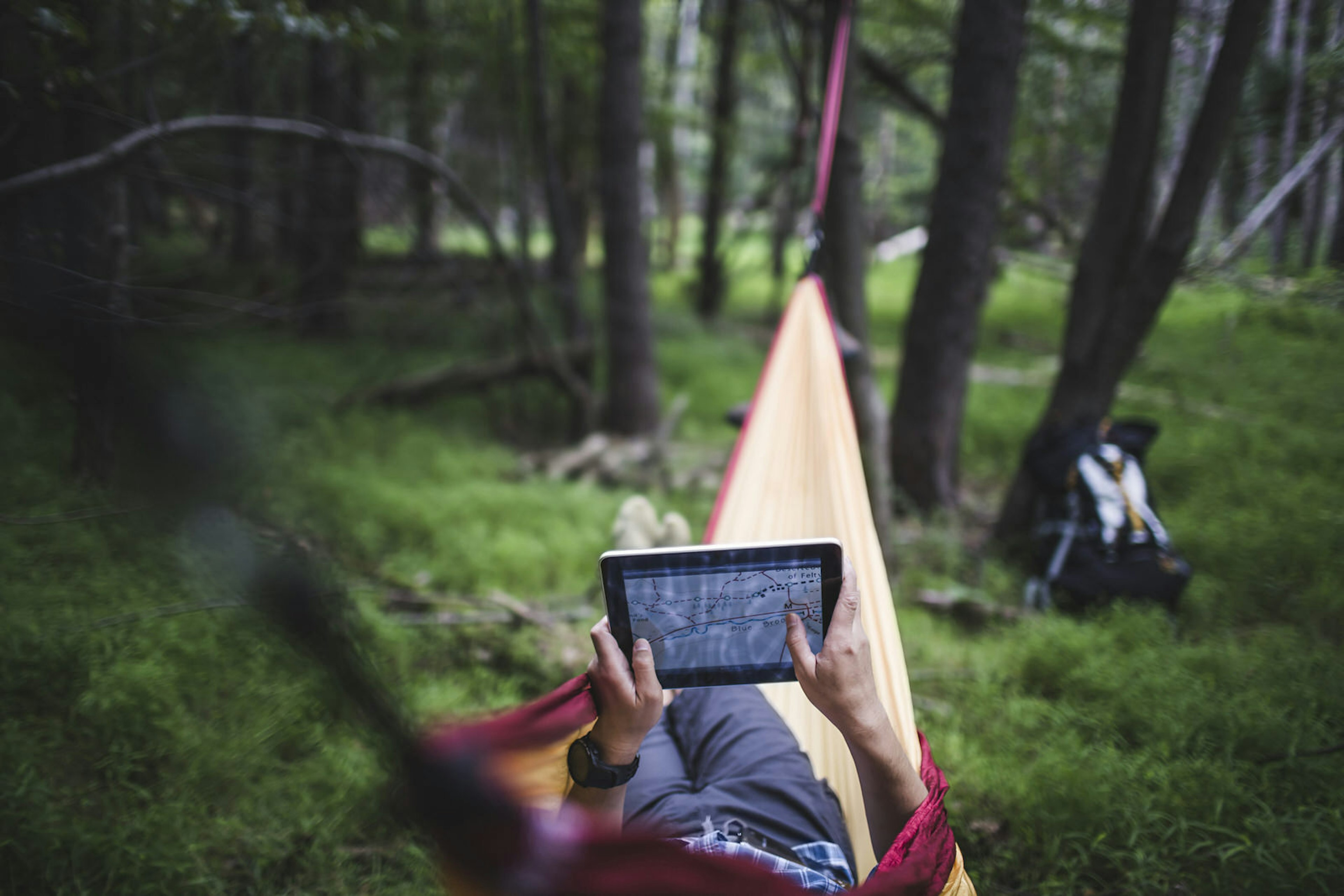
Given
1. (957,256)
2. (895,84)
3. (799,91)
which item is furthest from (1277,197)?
(799,91)

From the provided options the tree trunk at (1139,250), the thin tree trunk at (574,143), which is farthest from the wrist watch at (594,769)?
the thin tree trunk at (574,143)

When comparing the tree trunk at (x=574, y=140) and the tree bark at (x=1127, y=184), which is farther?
the tree trunk at (x=574, y=140)

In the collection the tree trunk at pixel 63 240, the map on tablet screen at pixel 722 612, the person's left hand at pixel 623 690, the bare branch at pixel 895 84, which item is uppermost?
the bare branch at pixel 895 84

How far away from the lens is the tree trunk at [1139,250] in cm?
191

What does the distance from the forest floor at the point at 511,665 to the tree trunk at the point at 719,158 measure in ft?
12.7

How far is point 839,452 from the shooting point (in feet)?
4.50

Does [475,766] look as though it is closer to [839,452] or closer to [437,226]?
[839,452]

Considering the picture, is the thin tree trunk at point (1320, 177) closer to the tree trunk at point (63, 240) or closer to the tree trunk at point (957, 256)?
the tree trunk at point (957, 256)

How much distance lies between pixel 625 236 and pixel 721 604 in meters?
3.10

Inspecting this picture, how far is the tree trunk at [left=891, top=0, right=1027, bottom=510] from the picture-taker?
234cm

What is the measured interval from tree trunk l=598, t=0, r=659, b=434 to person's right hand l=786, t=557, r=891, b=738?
119 inches

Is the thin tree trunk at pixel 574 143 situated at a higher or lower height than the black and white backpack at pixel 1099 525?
higher

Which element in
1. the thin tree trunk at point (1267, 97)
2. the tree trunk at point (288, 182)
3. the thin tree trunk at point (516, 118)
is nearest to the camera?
the tree trunk at point (288, 182)

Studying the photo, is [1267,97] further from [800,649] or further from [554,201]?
[800,649]
